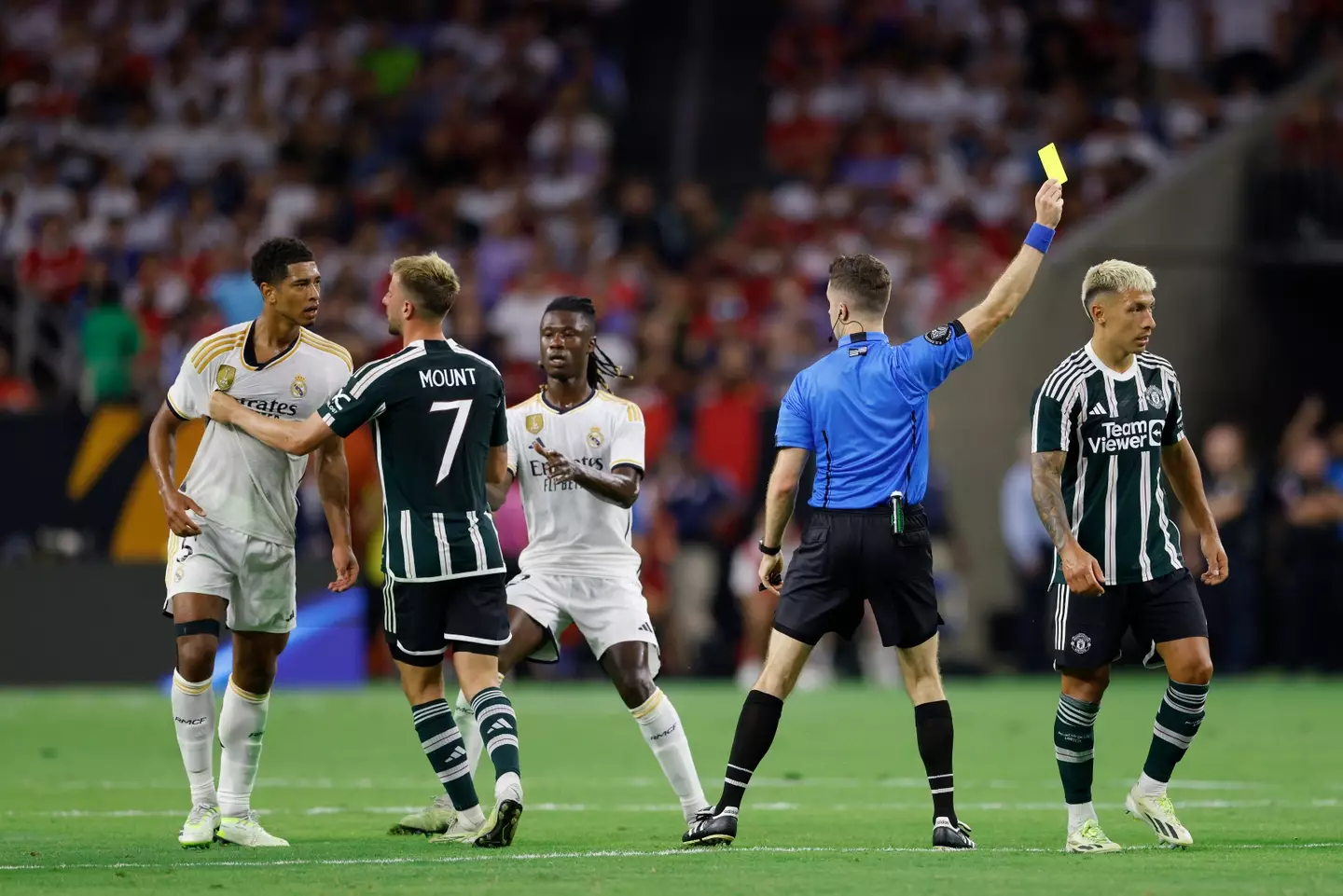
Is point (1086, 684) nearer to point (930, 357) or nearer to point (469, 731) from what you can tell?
point (930, 357)

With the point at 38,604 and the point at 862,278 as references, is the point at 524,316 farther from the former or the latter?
the point at 862,278

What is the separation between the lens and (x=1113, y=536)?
8594 mm

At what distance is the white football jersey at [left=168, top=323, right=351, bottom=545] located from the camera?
9195 millimetres

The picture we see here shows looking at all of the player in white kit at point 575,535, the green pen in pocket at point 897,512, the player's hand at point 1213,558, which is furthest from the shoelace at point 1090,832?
the player in white kit at point 575,535

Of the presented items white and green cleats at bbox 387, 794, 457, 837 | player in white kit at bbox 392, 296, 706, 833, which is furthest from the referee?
white and green cleats at bbox 387, 794, 457, 837

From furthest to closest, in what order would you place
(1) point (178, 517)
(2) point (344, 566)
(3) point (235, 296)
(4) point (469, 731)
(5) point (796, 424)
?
(3) point (235, 296)
(4) point (469, 731)
(2) point (344, 566)
(1) point (178, 517)
(5) point (796, 424)

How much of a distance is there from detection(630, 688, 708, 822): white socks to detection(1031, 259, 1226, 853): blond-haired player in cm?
164

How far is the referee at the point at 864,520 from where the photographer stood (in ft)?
28.1

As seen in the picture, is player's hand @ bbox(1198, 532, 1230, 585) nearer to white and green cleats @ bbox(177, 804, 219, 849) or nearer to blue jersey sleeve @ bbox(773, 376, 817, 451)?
blue jersey sleeve @ bbox(773, 376, 817, 451)

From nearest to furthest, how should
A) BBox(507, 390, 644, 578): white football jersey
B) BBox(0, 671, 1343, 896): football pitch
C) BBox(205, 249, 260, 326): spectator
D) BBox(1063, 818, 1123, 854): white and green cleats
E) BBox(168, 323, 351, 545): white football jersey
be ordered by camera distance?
BBox(0, 671, 1343, 896): football pitch
BBox(1063, 818, 1123, 854): white and green cleats
BBox(168, 323, 351, 545): white football jersey
BBox(507, 390, 644, 578): white football jersey
BBox(205, 249, 260, 326): spectator

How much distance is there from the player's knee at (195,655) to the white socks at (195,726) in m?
0.04

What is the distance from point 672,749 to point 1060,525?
202 cm

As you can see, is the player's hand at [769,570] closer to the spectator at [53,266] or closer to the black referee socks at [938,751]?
the black referee socks at [938,751]

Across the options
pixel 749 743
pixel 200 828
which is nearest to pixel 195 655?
pixel 200 828
